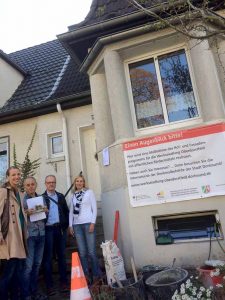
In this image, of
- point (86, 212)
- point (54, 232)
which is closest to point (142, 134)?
point (86, 212)

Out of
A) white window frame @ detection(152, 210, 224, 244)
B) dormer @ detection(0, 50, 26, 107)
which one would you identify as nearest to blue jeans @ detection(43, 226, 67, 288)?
white window frame @ detection(152, 210, 224, 244)

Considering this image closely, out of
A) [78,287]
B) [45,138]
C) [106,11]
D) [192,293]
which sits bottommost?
[192,293]

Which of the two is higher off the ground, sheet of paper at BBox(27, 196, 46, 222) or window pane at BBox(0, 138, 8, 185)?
window pane at BBox(0, 138, 8, 185)

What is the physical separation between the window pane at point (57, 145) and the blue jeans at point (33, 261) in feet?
14.5

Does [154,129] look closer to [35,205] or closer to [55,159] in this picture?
[35,205]

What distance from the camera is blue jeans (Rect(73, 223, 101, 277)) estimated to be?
5.37m

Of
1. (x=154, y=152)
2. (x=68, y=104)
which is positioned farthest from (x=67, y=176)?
(x=154, y=152)

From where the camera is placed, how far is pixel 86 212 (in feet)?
18.4

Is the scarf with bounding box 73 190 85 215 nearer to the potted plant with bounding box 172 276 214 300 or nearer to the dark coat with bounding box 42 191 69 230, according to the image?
the dark coat with bounding box 42 191 69 230

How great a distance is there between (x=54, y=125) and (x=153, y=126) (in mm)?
3926

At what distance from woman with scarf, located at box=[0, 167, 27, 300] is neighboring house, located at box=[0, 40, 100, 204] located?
393 centimetres

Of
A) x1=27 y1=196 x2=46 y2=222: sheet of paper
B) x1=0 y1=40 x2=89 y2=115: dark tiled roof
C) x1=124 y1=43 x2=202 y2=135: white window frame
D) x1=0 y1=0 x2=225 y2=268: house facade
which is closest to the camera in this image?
x1=27 y1=196 x2=46 y2=222: sheet of paper

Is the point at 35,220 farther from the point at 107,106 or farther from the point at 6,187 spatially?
the point at 107,106

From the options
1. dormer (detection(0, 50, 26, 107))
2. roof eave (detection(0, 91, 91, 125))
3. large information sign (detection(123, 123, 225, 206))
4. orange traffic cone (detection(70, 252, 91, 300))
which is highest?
dormer (detection(0, 50, 26, 107))
